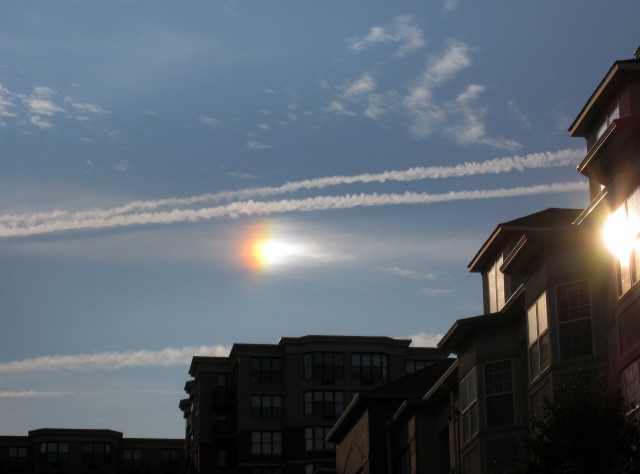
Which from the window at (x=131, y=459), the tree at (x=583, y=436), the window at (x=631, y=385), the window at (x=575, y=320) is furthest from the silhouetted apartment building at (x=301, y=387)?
the tree at (x=583, y=436)

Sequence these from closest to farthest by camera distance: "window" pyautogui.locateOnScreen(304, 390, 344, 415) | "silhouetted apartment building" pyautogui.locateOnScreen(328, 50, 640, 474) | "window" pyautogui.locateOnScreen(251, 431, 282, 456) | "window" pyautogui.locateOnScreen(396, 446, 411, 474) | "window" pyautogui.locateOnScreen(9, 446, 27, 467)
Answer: "silhouetted apartment building" pyautogui.locateOnScreen(328, 50, 640, 474) → "window" pyautogui.locateOnScreen(396, 446, 411, 474) → "window" pyautogui.locateOnScreen(304, 390, 344, 415) → "window" pyautogui.locateOnScreen(251, 431, 282, 456) → "window" pyautogui.locateOnScreen(9, 446, 27, 467)

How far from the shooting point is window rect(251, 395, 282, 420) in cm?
12619

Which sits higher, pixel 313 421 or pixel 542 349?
pixel 313 421

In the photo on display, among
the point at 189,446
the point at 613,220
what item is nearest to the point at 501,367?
the point at 613,220

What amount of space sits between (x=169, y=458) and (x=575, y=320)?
5046 inches

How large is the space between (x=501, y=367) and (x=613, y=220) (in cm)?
991

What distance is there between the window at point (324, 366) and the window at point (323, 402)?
4.99 feet

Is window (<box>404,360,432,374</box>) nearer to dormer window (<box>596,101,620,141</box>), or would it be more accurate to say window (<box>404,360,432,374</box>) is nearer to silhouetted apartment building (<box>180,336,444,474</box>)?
silhouetted apartment building (<box>180,336,444,474</box>)

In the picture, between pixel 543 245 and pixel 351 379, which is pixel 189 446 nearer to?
pixel 351 379

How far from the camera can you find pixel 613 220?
3219cm

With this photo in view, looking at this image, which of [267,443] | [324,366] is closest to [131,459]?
[267,443]

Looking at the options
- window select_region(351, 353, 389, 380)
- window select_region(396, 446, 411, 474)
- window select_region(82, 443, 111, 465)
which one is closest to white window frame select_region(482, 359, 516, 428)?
window select_region(396, 446, 411, 474)

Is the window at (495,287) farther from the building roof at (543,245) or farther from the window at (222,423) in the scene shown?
A: the window at (222,423)

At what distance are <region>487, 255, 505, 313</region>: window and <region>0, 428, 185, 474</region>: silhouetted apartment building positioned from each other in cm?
10724
